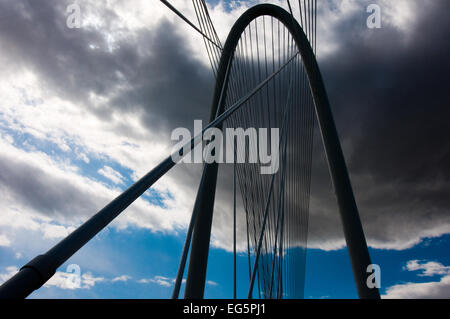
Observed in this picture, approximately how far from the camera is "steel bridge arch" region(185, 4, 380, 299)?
9.66m

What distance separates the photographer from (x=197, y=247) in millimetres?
10164

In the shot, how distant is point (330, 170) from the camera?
11.9 metres

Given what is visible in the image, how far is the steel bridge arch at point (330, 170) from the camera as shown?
966 cm

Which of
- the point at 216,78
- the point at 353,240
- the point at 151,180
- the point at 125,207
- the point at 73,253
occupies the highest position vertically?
the point at 216,78

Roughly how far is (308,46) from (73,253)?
52.5 ft

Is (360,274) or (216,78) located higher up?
(216,78)

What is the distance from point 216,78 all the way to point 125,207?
11.1m
